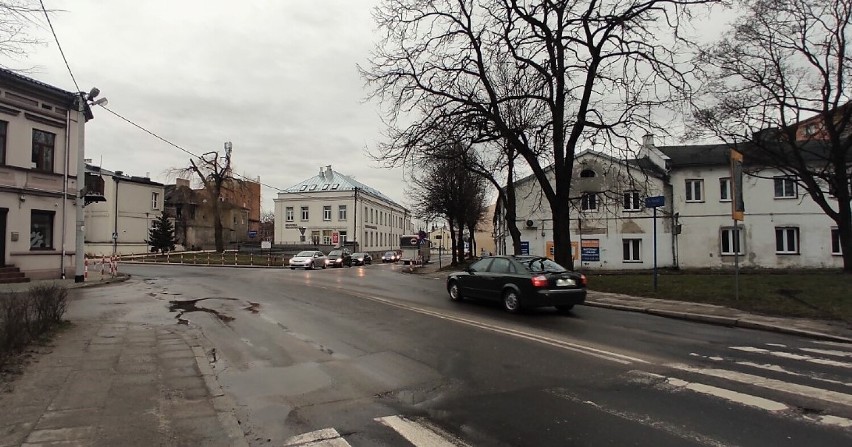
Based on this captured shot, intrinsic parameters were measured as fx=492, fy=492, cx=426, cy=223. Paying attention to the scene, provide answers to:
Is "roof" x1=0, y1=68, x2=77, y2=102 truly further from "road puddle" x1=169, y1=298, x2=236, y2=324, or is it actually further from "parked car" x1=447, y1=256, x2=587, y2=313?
"parked car" x1=447, y1=256, x2=587, y2=313

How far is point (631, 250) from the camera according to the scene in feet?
104

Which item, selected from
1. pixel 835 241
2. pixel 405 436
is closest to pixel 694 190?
pixel 835 241

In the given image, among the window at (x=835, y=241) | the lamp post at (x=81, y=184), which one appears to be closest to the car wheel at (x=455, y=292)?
the lamp post at (x=81, y=184)

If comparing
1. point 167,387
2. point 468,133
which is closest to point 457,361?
point 167,387

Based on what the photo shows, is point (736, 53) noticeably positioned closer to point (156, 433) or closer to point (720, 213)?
point (720, 213)

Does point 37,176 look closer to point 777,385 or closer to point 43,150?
point 43,150

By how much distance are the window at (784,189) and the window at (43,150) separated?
39400 millimetres

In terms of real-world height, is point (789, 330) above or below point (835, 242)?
below

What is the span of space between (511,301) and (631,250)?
22369mm

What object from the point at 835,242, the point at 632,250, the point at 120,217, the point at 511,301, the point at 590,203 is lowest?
the point at 511,301

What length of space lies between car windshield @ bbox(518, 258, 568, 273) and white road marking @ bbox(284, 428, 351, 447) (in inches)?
331

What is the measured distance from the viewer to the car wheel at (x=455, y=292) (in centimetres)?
1453

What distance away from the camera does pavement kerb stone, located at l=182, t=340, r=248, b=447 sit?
424 cm

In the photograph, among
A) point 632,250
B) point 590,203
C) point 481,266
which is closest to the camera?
point 481,266
